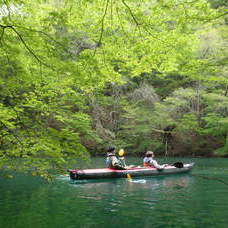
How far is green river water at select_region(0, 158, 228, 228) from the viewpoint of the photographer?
5949 mm

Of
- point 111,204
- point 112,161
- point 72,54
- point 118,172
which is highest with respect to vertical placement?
point 72,54

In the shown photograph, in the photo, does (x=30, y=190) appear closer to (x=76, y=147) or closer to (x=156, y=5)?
(x=76, y=147)

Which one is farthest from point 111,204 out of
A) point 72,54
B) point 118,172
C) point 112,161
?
point 112,161

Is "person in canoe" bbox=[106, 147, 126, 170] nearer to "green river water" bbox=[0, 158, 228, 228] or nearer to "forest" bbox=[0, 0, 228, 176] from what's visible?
"green river water" bbox=[0, 158, 228, 228]

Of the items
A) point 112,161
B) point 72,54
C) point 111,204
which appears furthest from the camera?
point 112,161

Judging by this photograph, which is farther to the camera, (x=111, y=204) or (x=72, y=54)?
(x=111, y=204)

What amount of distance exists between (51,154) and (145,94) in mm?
21817

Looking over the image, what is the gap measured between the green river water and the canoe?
483 mm

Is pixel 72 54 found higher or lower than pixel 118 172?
higher

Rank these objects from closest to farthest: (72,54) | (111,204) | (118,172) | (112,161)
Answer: (72,54), (111,204), (118,172), (112,161)

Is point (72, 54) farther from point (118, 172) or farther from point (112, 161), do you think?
point (112, 161)

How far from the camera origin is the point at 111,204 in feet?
24.6

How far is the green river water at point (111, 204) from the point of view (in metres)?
5.95

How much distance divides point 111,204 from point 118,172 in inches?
200
